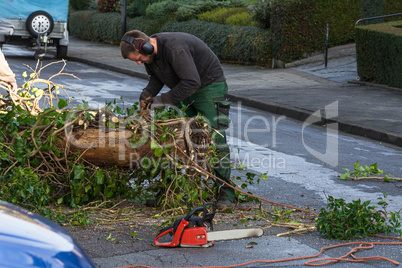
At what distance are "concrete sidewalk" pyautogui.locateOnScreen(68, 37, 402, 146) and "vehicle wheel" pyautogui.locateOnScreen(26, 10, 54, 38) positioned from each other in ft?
6.00

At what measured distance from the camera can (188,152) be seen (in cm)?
515

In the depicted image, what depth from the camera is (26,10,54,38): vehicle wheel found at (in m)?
19.2

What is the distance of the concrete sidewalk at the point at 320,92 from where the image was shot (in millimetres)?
10156

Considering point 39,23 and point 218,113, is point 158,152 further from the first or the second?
point 39,23

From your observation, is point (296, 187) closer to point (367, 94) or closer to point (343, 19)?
point (367, 94)

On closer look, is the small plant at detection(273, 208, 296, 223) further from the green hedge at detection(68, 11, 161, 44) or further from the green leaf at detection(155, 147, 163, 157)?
the green hedge at detection(68, 11, 161, 44)

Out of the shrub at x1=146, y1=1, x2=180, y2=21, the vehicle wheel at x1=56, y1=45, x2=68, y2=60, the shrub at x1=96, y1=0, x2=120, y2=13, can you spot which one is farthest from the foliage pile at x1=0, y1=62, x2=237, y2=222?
the shrub at x1=96, y1=0, x2=120, y2=13

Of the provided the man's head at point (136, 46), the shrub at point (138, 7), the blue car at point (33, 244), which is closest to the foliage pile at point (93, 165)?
the man's head at point (136, 46)

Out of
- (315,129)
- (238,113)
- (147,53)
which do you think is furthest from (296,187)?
(238,113)

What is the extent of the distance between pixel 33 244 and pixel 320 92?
11.7 m

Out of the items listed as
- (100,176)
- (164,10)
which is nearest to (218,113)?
(100,176)

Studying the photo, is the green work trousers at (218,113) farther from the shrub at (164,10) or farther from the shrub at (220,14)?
the shrub at (164,10)

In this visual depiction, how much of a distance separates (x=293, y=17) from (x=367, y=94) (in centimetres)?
509

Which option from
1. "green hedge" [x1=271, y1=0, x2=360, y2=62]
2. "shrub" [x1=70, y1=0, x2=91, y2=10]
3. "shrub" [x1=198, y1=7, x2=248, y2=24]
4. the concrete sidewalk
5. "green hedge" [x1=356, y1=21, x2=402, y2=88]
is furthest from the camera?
"shrub" [x1=70, y1=0, x2=91, y2=10]
